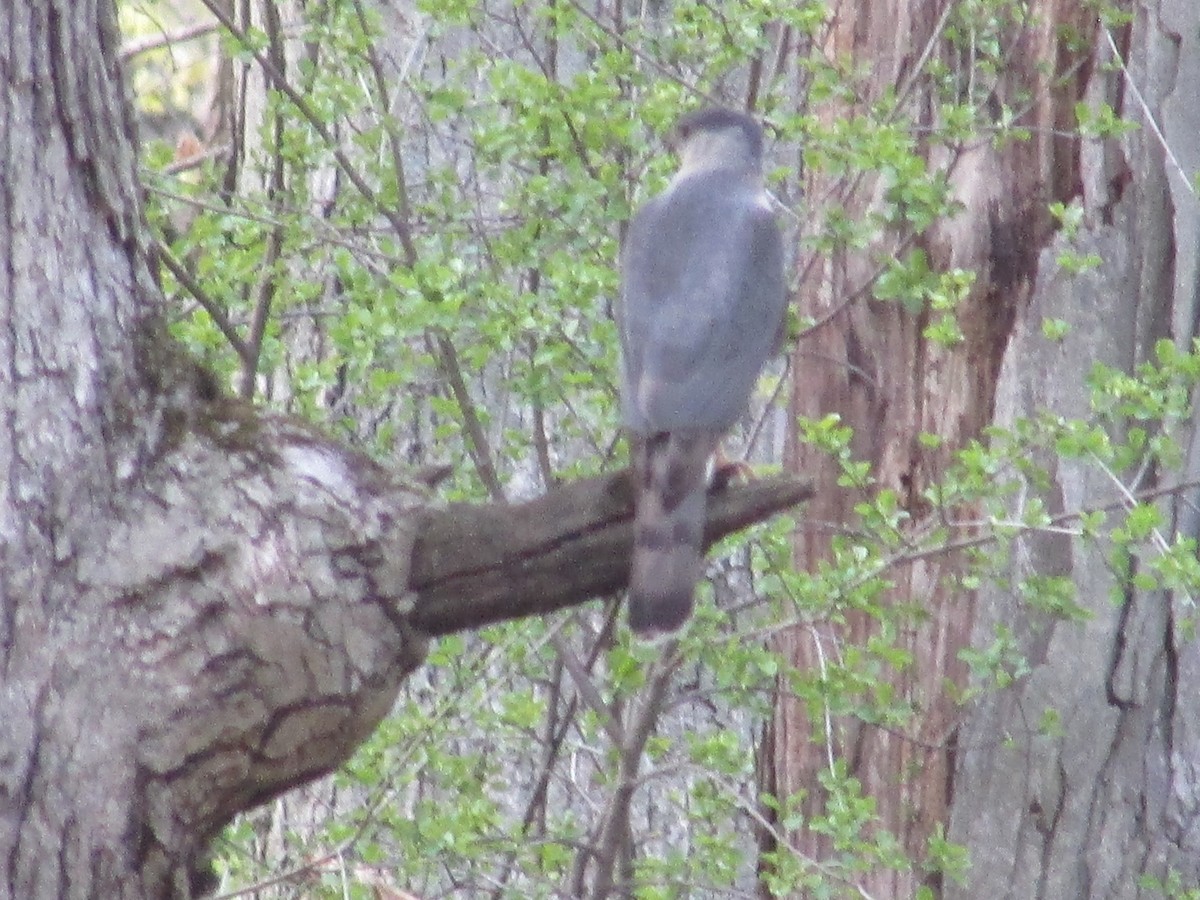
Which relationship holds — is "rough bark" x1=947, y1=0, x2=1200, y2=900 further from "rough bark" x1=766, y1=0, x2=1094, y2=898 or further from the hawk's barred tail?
the hawk's barred tail

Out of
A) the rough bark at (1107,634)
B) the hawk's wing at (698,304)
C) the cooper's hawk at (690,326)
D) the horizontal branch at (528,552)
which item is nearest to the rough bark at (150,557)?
the horizontal branch at (528,552)

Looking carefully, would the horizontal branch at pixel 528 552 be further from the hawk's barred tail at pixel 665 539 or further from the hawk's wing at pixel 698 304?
the hawk's wing at pixel 698 304

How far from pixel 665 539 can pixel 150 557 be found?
2.55ft

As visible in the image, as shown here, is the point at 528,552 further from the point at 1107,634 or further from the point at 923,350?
the point at 923,350

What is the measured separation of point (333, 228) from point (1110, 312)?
5.54ft

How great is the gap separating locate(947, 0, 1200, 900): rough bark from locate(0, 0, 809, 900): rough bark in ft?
4.09

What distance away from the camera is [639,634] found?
10.4 feet

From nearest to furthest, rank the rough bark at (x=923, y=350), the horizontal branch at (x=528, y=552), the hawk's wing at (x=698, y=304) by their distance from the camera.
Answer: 1. the horizontal branch at (x=528, y=552)
2. the hawk's wing at (x=698, y=304)
3. the rough bark at (x=923, y=350)

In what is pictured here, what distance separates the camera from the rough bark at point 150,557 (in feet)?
8.97

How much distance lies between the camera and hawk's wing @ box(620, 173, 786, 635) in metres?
3.10

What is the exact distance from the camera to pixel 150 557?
279 cm

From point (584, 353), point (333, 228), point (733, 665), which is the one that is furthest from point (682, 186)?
point (733, 665)

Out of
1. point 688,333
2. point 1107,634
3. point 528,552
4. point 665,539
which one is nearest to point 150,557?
point 528,552

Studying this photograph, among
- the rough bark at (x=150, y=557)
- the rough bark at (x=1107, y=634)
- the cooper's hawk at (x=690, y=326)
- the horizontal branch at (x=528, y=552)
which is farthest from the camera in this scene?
the rough bark at (x=1107, y=634)
